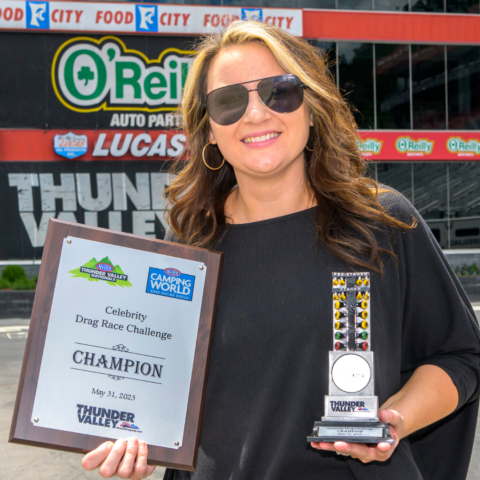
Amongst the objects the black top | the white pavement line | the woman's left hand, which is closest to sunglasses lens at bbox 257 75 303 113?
the black top

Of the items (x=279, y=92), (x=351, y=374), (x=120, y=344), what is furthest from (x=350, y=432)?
(x=279, y=92)

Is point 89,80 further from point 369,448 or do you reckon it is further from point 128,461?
point 369,448

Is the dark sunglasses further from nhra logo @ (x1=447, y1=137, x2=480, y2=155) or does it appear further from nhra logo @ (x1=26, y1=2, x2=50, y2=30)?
nhra logo @ (x1=447, y1=137, x2=480, y2=155)

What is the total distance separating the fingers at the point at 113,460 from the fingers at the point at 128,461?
12 mm

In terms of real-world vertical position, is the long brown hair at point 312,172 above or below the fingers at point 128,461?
above

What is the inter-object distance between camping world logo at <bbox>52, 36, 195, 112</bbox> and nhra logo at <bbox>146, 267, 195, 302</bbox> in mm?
16482

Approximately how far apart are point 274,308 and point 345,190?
42cm

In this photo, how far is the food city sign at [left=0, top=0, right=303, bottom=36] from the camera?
16.9m

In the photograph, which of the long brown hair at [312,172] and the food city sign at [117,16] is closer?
the long brown hair at [312,172]

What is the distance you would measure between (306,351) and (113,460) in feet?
1.91

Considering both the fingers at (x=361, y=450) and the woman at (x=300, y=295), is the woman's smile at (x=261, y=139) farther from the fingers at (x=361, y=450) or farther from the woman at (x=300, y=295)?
the fingers at (x=361, y=450)

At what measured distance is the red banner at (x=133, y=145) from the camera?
17.1 metres

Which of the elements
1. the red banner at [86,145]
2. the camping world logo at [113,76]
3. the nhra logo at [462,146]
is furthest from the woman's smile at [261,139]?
the nhra logo at [462,146]

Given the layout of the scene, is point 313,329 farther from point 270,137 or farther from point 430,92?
point 430,92
